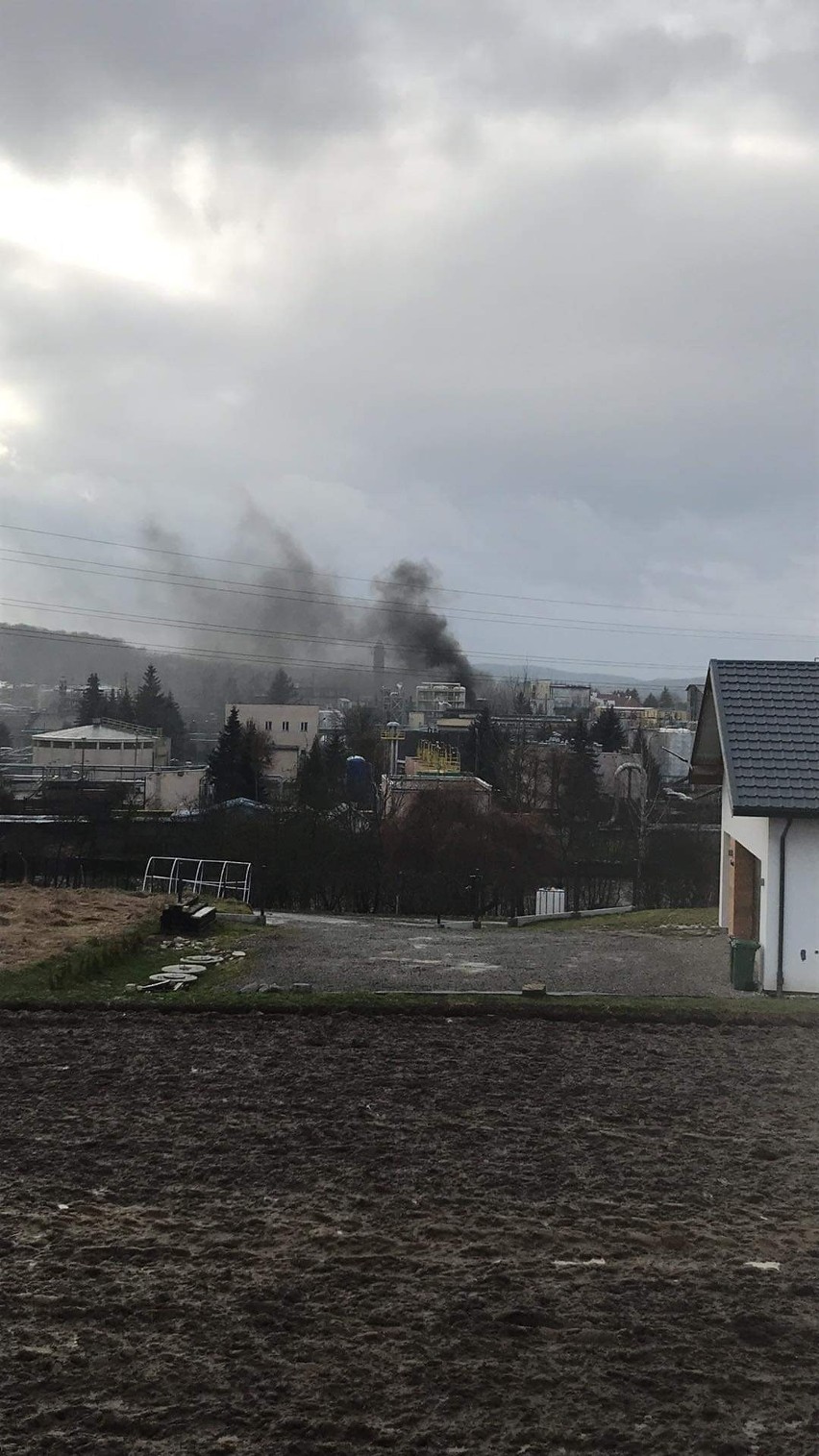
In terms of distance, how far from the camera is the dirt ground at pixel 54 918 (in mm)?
17219

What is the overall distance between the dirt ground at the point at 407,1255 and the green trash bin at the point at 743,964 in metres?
3.96

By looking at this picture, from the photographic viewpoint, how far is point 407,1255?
677cm

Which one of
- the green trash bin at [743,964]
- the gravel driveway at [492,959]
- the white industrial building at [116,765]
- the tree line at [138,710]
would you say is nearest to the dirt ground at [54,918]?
the gravel driveway at [492,959]

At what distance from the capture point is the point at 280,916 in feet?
83.7

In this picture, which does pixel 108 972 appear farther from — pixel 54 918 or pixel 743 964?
pixel 743 964

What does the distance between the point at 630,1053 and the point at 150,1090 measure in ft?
15.1

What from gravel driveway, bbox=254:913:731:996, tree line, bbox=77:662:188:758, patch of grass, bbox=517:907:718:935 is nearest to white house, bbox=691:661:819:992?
gravel driveway, bbox=254:913:731:996

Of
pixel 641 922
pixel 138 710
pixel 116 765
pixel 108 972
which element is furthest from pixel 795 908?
pixel 138 710

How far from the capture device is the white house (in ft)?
50.3

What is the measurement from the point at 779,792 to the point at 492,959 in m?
4.97

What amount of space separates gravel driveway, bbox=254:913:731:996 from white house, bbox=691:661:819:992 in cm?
102

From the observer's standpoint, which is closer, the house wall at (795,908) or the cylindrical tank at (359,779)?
the house wall at (795,908)

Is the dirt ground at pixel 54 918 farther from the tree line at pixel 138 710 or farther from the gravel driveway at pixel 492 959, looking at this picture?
the tree line at pixel 138 710

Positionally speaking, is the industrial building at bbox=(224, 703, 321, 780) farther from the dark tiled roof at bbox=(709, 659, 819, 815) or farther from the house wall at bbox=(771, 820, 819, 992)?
the house wall at bbox=(771, 820, 819, 992)
